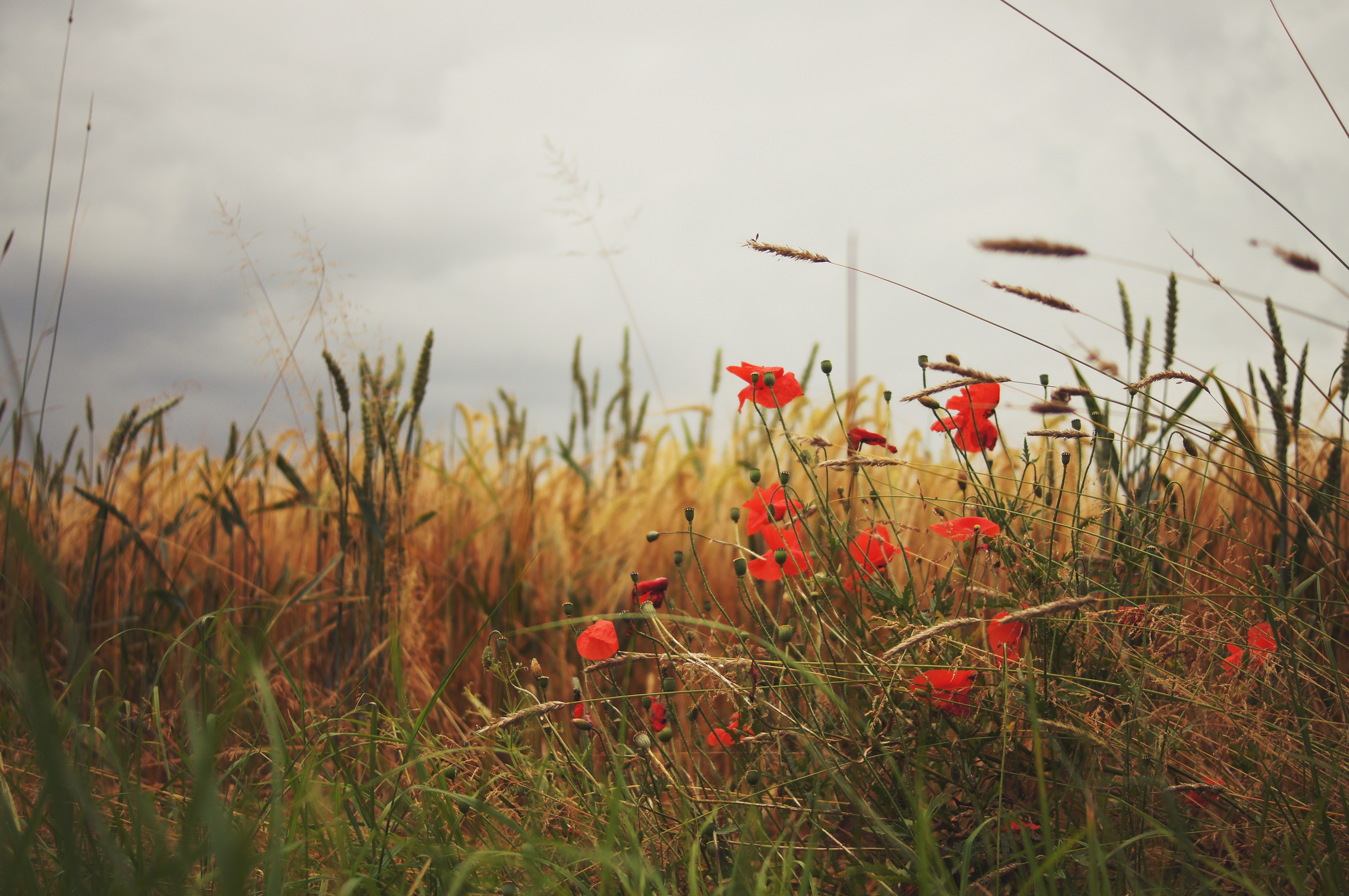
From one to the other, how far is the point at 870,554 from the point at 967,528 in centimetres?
16

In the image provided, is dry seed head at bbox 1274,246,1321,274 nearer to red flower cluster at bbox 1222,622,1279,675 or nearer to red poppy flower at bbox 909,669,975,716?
red flower cluster at bbox 1222,622,1279,675

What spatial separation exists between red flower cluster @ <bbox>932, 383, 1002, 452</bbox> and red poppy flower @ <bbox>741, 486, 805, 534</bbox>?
0.83ft

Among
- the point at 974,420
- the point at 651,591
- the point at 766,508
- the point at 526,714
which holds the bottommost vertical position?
the point at 526,714

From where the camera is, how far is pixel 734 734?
1045 mm

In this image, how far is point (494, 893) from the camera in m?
0.86

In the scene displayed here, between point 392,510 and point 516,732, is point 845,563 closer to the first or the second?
point 516,732

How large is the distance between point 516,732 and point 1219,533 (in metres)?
0.91

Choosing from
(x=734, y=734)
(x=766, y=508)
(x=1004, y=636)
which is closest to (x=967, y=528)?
(x=1004, y=636)

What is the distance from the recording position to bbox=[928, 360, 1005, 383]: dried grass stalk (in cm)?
97

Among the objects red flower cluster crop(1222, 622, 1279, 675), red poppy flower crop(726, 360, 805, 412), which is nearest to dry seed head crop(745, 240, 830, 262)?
red poppy flower crop(726, 360, 805, 412)

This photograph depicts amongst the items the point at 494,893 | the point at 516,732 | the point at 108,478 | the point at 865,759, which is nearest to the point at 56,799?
the point at 494,893

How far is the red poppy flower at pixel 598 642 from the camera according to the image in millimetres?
1016

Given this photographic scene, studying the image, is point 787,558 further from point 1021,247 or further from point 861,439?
point 1021,247

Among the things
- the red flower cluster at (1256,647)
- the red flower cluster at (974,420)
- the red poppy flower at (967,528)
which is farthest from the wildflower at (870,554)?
the red flower cluster at (1256,647)
